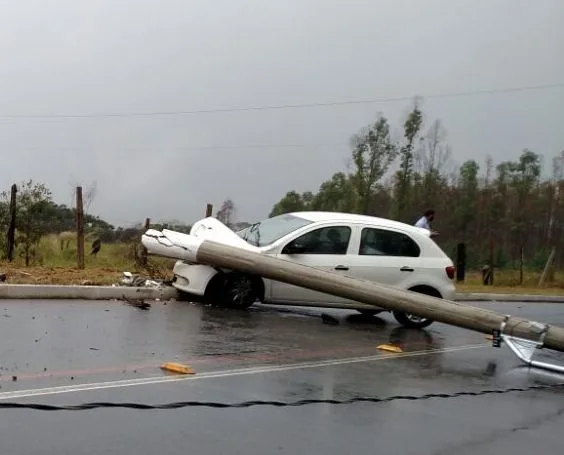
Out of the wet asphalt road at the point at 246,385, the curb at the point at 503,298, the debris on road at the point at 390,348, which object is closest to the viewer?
the wet asphalt road at the point at 246,385

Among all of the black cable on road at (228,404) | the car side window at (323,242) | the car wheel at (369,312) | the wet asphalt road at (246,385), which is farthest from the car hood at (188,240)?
the black cable on road at (228,404)

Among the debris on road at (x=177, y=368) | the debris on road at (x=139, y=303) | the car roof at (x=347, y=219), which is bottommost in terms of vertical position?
the debris on road at (x=177, y=368)

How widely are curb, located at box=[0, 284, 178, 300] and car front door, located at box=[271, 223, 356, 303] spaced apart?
6.42 feet

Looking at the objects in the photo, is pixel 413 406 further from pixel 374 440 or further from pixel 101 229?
pixel 101 229

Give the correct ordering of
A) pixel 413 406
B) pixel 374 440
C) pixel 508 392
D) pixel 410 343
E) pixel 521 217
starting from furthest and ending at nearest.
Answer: pixel 521 217
pixel 410 343
pixel 508 392
pixel 413 406
pixel 374 440

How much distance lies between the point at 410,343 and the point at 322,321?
1.68 metres

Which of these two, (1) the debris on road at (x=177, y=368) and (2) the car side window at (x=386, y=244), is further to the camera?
(2) the car side window at (x=386, y=244)

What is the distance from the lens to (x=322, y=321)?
1140 centimetres

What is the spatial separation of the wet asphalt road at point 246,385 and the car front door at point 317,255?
663mm

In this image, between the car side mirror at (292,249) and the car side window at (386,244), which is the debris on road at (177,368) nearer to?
the car side mirror at (292,249)

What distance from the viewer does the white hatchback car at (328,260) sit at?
11.4 meters

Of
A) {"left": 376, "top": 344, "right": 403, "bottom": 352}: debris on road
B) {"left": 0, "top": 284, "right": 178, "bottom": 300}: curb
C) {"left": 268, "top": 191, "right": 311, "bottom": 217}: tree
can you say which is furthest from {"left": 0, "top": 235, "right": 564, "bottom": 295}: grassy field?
{"left": 268, "top": 191, "right": 311, "bottom": 217}: tree

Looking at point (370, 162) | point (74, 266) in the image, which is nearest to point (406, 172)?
point (370, 162)

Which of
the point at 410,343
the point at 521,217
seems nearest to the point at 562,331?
the point at 410,343
